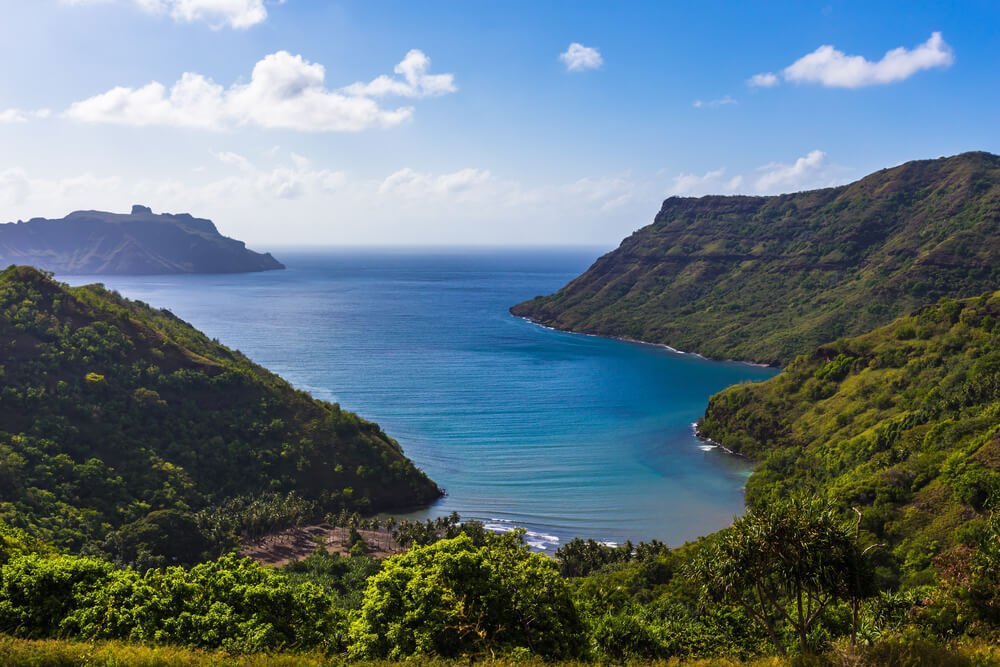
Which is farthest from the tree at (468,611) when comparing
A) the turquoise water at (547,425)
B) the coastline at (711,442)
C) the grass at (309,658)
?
the coastline at (711,442)

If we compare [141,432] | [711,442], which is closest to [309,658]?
[141,432]

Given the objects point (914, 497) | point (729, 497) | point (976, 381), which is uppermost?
point (976, 381)

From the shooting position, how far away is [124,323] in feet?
319

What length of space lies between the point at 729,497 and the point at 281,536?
185 feet

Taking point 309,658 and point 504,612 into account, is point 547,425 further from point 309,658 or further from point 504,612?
point 309,658

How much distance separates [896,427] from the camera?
86.0m

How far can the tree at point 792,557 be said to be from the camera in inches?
923

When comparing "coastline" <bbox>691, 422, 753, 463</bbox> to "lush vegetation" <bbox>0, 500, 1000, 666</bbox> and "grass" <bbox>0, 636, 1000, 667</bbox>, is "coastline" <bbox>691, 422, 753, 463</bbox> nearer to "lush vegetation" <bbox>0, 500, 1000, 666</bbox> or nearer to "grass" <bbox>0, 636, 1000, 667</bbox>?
"lush vegetation" <bbox>0, 500, 1000, 666</bbox>

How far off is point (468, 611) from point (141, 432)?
2642 inches

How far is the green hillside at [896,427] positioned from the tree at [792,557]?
17.9 meters

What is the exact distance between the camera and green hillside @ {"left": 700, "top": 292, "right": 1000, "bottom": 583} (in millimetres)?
58875

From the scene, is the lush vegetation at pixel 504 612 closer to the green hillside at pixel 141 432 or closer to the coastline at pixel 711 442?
the green hillside at pixel 141 432

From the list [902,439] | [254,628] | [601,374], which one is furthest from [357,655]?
[601,374]

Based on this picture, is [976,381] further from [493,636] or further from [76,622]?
[76,622]
